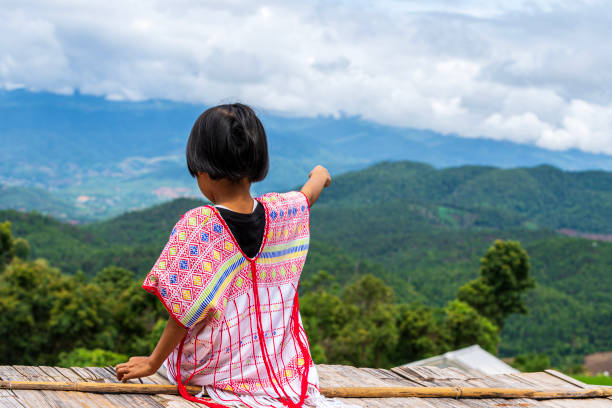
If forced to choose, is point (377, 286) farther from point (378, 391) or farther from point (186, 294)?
point (186, 294)

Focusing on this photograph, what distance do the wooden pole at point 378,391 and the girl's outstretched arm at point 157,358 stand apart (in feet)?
0.22

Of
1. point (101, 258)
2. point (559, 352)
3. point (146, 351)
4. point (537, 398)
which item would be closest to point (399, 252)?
point (559, 352)

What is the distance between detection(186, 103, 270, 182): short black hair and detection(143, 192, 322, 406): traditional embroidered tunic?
20 centimetres

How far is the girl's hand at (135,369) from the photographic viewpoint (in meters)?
2.63

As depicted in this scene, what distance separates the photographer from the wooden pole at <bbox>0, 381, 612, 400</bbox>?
99.3 inches

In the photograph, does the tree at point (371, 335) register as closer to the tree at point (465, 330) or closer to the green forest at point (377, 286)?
the green forest at point (377, 286)

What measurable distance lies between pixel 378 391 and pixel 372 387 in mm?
52

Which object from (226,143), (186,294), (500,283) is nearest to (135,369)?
(186,294)

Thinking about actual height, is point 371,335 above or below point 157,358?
below

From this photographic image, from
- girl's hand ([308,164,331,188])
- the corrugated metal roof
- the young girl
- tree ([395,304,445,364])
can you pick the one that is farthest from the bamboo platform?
tree ([395,304,445,364])

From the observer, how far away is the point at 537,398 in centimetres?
333

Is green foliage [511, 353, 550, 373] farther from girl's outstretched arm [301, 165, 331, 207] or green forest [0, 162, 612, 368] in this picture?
girl's outstretched arm [301, 165, 331, 207]

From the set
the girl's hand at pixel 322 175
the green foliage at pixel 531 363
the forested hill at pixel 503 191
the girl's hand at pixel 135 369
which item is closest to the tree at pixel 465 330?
the green foliage at pixel 531 363

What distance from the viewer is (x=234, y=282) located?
2.62 m
